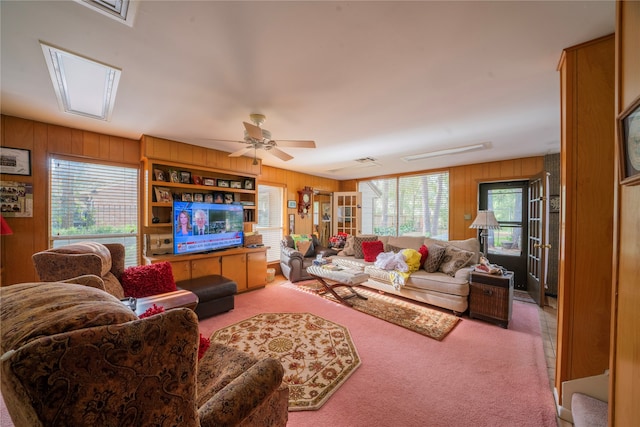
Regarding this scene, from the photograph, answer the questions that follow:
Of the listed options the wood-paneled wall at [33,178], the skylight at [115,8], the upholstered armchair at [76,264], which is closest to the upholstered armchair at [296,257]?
the upholstered armchair at [76,264]

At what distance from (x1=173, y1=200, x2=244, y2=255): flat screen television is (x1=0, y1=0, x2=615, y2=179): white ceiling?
1192 millimetres

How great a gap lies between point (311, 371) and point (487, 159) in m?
4.59

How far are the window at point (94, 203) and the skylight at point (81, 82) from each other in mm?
880

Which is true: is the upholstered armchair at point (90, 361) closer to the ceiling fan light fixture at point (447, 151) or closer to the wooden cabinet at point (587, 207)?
the wooden cabinet at point (587, 207)

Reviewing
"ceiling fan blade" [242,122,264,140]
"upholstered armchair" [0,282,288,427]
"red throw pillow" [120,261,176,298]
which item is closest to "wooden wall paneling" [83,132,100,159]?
"red throw pillow" [120,261,176,298]

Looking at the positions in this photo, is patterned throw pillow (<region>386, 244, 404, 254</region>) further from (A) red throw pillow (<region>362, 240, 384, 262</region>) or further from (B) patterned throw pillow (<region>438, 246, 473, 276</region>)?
(B) patterned throw pillow (<region>438, 246, 473, 276</region>)

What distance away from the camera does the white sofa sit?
3080 mm

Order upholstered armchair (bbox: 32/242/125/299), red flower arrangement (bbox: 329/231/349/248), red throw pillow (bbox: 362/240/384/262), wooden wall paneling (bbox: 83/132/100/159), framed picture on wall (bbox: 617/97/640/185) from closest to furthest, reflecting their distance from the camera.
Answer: framed picture on wall (bbox: 617/97/640/185) < upholstered armchair (bbox: 32/242/125/299) < wooden wall paneling (bbox: 83/132/100/159) < red throw pillow (bbox: 362/240/384/262) < red flower arrangement (bbox: 329/231/349/248)

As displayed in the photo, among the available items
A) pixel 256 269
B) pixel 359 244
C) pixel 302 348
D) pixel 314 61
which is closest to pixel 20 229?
pixel 256 269

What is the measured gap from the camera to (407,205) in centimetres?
566

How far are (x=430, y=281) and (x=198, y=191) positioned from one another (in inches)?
152

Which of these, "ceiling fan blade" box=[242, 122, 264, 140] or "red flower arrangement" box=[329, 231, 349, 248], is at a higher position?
"ceiling fan blade" box=[242, 122, 264, 140]

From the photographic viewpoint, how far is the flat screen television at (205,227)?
3.37 m

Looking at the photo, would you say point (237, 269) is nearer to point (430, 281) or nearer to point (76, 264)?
point (76, 264)
